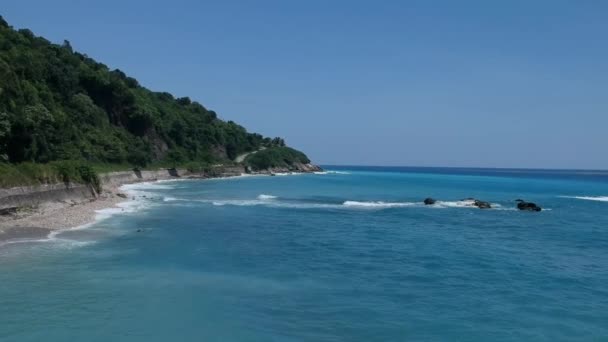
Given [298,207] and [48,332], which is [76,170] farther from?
[48,332]

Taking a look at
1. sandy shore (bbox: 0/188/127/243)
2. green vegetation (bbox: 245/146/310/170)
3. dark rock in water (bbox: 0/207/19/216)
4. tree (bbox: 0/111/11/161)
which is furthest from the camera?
green vegetation (bbox: 245/146/310/170)

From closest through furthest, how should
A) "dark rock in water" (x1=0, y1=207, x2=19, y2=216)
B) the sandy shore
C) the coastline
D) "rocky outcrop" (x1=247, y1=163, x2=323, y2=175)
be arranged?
the coastline
the sandy shore
"dark rock in water" (x1=0, y1=207, x2=19, y2=216)
"rocky outcrop" (x1=247, y1=163, x2=323, y2=175)

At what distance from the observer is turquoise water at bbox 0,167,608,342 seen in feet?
49.8

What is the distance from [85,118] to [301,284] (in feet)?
253

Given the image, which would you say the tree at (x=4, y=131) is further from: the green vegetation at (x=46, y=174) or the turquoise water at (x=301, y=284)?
the turquoise water at (x=301, y=284)

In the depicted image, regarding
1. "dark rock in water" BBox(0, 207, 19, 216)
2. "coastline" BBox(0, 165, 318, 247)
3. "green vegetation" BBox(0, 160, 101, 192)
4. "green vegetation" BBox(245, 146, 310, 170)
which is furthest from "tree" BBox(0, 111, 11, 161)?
"green vegetation" BBox(245, 146, 310, 170)

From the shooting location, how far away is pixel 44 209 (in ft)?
118

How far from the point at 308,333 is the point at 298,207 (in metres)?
37.3

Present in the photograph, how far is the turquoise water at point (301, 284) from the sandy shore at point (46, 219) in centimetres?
150

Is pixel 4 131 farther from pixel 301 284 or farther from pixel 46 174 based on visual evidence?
pixel 301 284

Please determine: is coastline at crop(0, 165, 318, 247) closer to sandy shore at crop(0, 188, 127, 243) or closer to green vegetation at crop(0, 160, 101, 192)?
sandy shore at crop(0, 188, 127, 243)

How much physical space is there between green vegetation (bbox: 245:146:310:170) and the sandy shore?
112m

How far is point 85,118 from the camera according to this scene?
86812 millimetres

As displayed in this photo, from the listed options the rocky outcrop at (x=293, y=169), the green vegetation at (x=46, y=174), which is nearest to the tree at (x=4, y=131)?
the green vegetation at (x=46, y=174)
